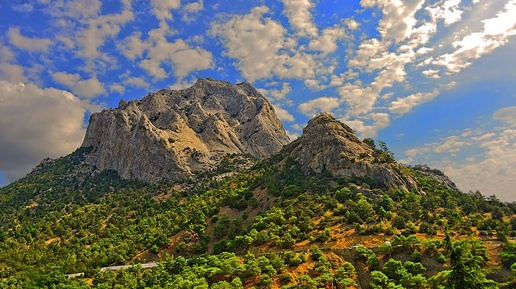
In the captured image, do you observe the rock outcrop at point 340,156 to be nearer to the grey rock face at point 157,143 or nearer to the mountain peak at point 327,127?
the mountain peak at point 327,127

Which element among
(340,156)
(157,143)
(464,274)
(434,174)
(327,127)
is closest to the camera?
(464,274)

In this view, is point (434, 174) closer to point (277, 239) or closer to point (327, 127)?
point (327, 127)

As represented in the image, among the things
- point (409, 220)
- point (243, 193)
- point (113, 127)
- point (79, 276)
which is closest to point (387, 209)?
point (409, 220)

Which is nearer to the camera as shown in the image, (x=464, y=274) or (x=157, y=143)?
(x=464, y=274)

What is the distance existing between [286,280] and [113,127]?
147 metres

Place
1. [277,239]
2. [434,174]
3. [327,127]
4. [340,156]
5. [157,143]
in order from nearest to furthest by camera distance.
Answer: [277,239] → [340,156] → [327,127] → [434,174] → [157,143]

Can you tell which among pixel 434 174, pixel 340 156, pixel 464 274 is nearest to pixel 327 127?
pixel 340 156

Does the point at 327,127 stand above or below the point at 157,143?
below

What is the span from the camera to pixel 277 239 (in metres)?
68.2

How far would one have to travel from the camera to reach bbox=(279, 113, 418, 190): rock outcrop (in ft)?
300

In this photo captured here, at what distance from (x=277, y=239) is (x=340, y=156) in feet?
121

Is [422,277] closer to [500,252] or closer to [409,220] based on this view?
[500,252]

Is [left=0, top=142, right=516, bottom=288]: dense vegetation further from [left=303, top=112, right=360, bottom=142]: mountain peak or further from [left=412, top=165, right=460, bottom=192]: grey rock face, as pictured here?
[left=412, top=165, right=460, bottom=192]: grey rock face

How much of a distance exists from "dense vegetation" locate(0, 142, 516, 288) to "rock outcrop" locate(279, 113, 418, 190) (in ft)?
11.5
